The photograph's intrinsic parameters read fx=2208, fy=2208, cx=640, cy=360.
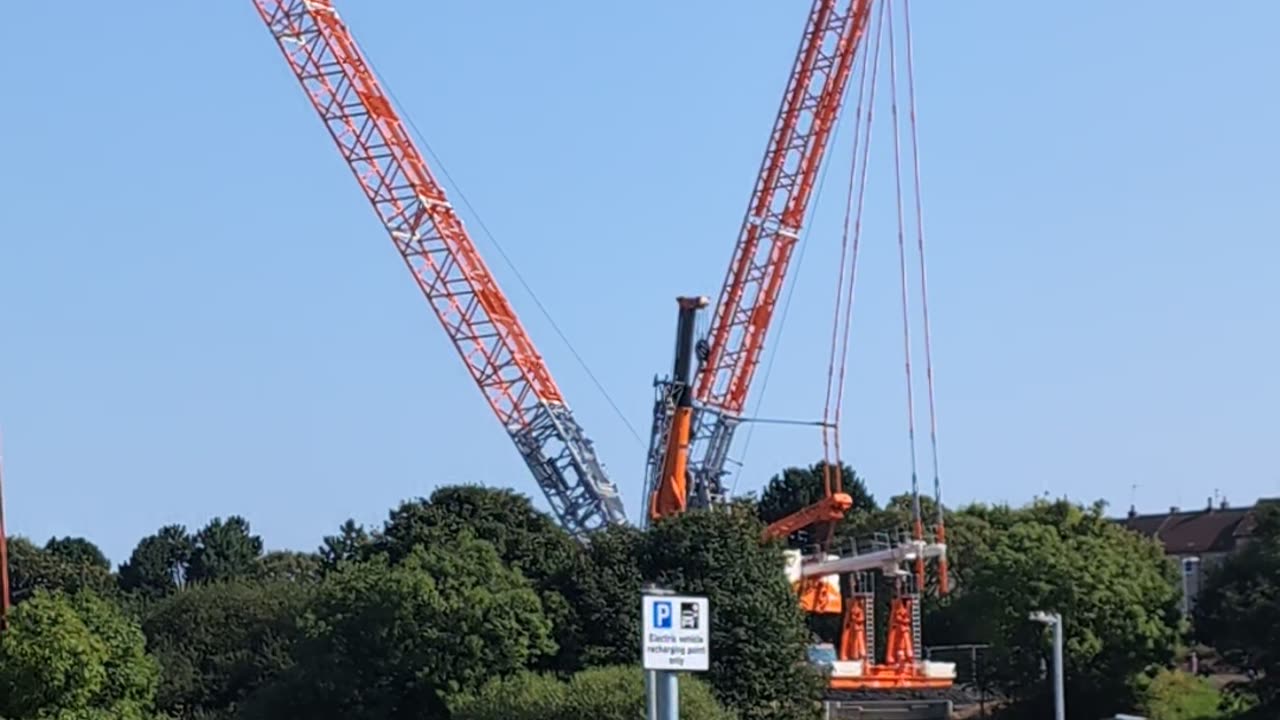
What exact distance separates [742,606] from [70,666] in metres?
23.0

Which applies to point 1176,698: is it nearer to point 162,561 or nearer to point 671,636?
point 671,636

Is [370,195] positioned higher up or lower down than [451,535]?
higher up

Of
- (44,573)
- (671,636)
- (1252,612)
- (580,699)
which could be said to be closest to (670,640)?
(671,636)

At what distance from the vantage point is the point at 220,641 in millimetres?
94250

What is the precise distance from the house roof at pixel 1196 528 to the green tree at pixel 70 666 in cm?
8656

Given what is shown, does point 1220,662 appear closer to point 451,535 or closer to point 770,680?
point 770,680

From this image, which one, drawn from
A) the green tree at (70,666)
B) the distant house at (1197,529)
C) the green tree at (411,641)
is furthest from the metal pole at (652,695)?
the distant house at (1197,529)

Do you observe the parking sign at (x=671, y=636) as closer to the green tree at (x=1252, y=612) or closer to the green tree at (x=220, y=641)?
the green tree at (x=220, y=641)

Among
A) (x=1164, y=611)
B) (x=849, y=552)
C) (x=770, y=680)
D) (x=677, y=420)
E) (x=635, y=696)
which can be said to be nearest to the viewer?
(x=635, y=696)

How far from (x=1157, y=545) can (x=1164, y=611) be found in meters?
7.23

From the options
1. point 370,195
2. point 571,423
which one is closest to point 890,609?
point 571,423

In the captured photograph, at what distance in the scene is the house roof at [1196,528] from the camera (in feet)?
496

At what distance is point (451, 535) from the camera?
90.8 meters

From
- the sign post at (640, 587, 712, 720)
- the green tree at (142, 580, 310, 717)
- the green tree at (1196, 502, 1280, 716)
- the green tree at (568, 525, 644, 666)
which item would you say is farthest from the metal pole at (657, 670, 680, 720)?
the green tree at (1196, 502, 1280, 716)
